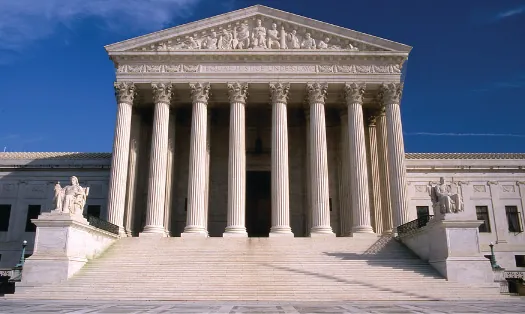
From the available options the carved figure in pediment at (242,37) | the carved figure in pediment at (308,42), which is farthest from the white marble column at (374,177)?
the carved figure in pediment at (242,37)

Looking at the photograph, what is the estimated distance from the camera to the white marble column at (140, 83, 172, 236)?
31703 mm

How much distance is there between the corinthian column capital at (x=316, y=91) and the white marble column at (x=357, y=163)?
168cm

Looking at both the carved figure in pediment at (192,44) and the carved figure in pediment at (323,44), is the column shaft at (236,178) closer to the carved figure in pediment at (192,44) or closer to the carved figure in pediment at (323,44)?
the carved figure in pediment at (192,44)

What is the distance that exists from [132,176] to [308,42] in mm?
16900

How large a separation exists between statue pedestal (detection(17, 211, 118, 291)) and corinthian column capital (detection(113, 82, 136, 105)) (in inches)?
461

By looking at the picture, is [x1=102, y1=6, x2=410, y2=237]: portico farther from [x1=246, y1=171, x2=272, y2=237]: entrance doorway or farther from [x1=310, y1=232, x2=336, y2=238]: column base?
[x1=246, y1=171, x2=272, y2=237]: entrance doorway

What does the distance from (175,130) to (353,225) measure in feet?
56.2

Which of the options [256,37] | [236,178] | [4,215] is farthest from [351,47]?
[4,215]

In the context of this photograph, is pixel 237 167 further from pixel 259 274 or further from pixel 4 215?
pixel 4 215

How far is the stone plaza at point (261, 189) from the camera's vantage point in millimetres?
22328

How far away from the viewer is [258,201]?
4122cm

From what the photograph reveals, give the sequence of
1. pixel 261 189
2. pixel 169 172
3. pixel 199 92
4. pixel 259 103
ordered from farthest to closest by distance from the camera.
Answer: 1. pixel 261 189
2. pixel 259 103
3. pixel 169 172
4. pixel 199 92

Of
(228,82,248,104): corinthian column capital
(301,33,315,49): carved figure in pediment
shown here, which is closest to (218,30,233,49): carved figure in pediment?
(228,82,248,104): corinthian column capital

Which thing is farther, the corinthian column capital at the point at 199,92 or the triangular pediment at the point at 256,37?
the triangular pediment at the point at 256,37
